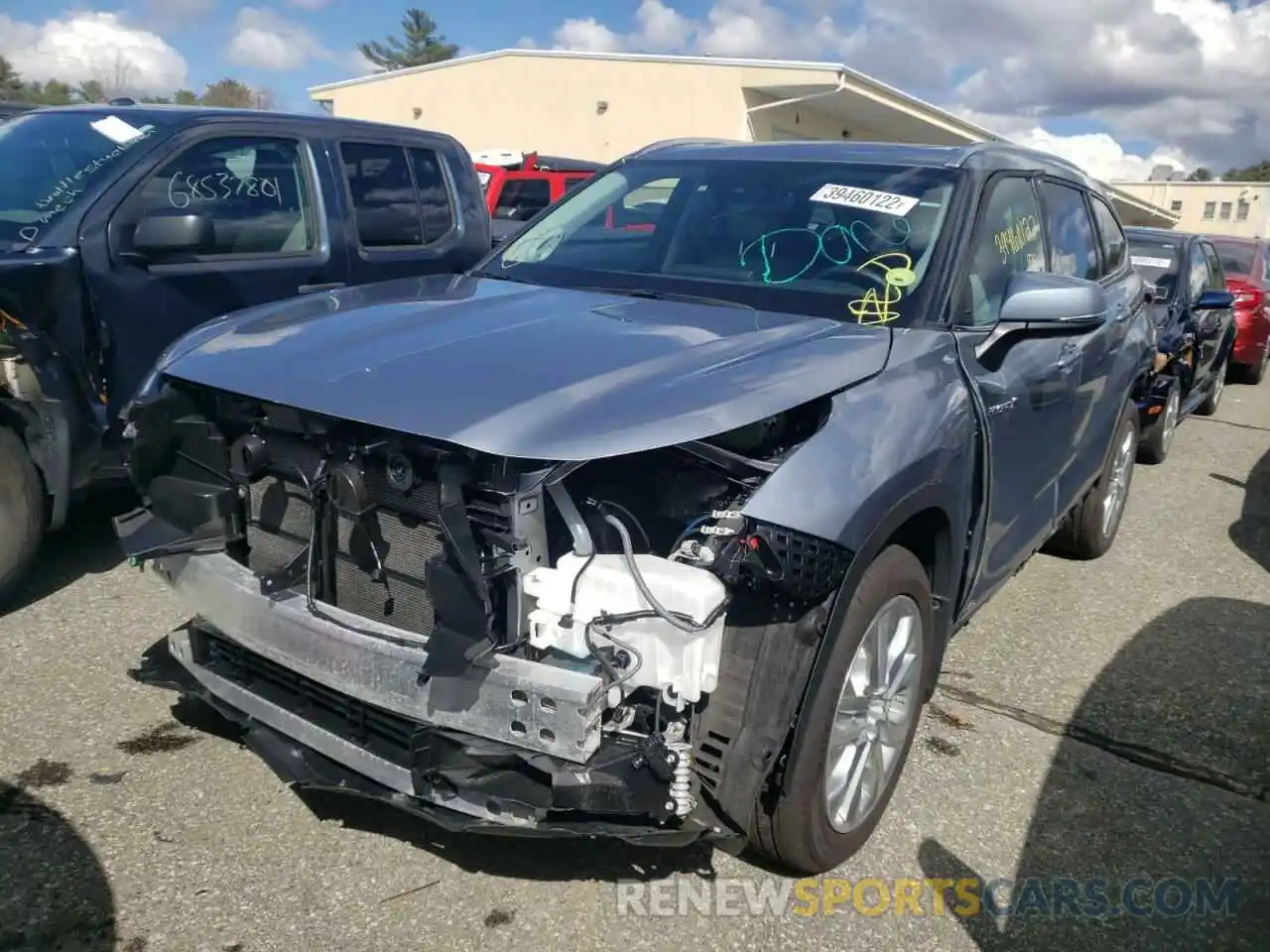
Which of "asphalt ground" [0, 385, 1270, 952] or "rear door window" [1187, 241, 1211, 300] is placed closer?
"asphalt ground" [0, 385, 1270, 952]

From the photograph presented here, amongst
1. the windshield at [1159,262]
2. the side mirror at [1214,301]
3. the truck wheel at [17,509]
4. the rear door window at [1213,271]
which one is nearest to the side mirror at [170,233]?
the truck wheel at [17,509]

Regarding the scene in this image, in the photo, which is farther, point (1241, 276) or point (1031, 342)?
point (1241, 276)

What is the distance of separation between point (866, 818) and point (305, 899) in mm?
1516

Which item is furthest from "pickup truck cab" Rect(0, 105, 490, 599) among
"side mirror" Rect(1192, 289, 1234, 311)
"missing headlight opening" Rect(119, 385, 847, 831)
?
"side mirror" Rect(1192, 289, 1234, 311)

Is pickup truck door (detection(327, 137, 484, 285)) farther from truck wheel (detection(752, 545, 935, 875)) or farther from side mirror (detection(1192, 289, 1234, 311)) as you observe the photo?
side mirror (detection(1192, 289, 1234, 311))

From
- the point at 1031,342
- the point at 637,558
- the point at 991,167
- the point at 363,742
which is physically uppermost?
the point at 991,167

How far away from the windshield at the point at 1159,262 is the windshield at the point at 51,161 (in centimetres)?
693

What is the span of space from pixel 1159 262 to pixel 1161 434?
149cm

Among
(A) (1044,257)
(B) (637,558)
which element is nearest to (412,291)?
(B) (637,558)

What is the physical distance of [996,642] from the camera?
452cm

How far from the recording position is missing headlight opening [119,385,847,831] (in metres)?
2.29

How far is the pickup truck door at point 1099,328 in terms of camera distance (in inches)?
168

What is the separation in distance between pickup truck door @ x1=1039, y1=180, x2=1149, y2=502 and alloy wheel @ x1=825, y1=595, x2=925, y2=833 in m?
1.66

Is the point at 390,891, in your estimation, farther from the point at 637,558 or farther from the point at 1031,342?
the point at 1031,342
